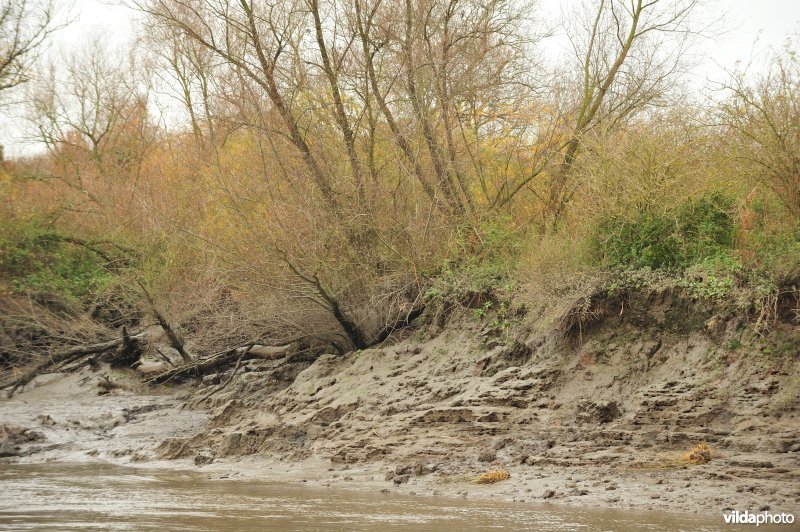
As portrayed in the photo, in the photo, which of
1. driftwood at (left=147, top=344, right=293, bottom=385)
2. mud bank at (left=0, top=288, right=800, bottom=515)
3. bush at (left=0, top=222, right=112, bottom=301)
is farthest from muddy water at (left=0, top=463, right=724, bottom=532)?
bush at (left=0, top=222, right=112, bottom=301)

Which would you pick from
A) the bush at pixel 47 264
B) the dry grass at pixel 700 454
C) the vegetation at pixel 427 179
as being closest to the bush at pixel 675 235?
the vegetation at pixel 427 179

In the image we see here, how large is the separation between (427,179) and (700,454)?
336 inches

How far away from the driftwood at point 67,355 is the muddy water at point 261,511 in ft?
27.3

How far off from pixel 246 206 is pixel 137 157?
1444 cm

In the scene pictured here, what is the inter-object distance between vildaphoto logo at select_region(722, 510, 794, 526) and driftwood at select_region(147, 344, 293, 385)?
1047 centimetres

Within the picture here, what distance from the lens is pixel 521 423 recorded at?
35.0 ft

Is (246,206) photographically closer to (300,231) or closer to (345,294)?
(300,231)

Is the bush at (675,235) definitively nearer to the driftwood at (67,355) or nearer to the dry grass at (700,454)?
the dry grass at (700,454)

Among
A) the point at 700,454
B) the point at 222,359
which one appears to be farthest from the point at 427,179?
the point at 700,454

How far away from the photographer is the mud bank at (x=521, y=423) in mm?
8656

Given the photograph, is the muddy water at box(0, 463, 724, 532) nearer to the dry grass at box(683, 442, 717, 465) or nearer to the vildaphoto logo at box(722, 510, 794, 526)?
the vildaphoto logo at box(722, 510, 794, 526)

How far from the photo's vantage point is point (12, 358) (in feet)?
64.1

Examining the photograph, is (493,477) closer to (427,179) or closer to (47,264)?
(427,179)

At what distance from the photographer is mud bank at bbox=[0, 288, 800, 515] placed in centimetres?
866
